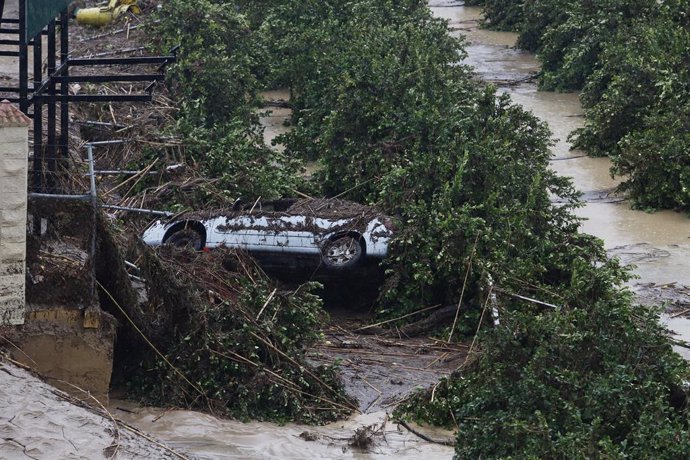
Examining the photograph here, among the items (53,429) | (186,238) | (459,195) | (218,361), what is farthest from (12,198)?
(459,195)

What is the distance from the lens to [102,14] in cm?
2498

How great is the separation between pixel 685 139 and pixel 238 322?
8757 mm

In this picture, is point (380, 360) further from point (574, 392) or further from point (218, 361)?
point (574, 392)

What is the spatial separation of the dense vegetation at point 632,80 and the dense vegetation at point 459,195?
0.30m

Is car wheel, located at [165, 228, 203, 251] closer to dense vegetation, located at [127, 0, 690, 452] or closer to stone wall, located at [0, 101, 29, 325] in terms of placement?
dense vegetation, located at [127, 0, 690, 452]

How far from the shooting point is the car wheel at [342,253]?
44.2 feet

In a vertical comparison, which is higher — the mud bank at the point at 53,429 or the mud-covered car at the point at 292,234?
the mud-covered car at the point at 292,234

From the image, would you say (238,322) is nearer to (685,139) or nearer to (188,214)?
(188,214)

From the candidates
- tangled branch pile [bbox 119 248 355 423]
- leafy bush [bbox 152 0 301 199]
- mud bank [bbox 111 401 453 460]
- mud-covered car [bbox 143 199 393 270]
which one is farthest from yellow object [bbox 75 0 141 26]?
mud bank [bbox 111 401 453 460]

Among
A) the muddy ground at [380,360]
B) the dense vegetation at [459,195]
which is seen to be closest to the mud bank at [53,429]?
the dense vegetation at [459,195]

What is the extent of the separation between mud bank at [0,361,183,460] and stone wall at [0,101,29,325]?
627mm

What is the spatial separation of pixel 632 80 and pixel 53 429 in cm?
1315

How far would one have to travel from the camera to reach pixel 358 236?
1368cm

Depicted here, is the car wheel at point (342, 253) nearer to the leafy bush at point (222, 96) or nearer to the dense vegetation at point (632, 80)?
the leafy bush at point (222, 96)
